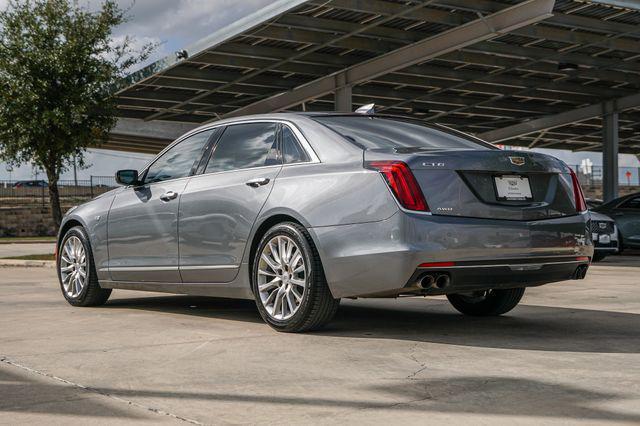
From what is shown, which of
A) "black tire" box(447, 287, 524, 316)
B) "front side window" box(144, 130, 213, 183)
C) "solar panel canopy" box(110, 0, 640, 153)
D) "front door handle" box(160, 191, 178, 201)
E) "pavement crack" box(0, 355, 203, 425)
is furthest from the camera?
"solar panel canopy" box(110, 0, 640, 153)

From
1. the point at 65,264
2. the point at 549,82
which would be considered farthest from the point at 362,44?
the point at 65,264

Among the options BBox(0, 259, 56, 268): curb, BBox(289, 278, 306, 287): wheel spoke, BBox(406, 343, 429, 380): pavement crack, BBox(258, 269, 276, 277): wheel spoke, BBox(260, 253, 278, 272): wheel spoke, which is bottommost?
BBox(0, 259, 56, 268): curb

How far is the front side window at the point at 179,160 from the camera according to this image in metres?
8.29

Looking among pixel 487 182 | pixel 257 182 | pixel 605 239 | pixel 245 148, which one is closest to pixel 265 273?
pixel 257 182

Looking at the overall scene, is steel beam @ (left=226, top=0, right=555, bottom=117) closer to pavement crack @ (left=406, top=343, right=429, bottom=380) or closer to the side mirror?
the side mirror

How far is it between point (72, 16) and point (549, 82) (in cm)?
1565

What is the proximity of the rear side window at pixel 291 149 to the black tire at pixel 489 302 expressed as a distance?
6.47ft

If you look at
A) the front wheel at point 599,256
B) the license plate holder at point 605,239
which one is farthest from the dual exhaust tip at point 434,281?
the front wheel at point 599,256

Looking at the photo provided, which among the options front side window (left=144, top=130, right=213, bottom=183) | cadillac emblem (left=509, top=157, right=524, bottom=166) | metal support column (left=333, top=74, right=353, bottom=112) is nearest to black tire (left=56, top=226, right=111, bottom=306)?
front side window (left=144, top=130, right=213, bottom=183)

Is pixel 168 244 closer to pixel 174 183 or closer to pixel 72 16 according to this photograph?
pixel 174 183

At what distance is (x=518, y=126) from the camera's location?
41.0 metres

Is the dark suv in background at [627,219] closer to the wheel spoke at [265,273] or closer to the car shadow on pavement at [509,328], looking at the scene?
the car shadow on pavement at [509,328]

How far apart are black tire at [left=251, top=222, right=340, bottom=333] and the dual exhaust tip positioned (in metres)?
0.73

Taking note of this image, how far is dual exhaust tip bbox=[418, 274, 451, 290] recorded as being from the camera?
6.29 m
